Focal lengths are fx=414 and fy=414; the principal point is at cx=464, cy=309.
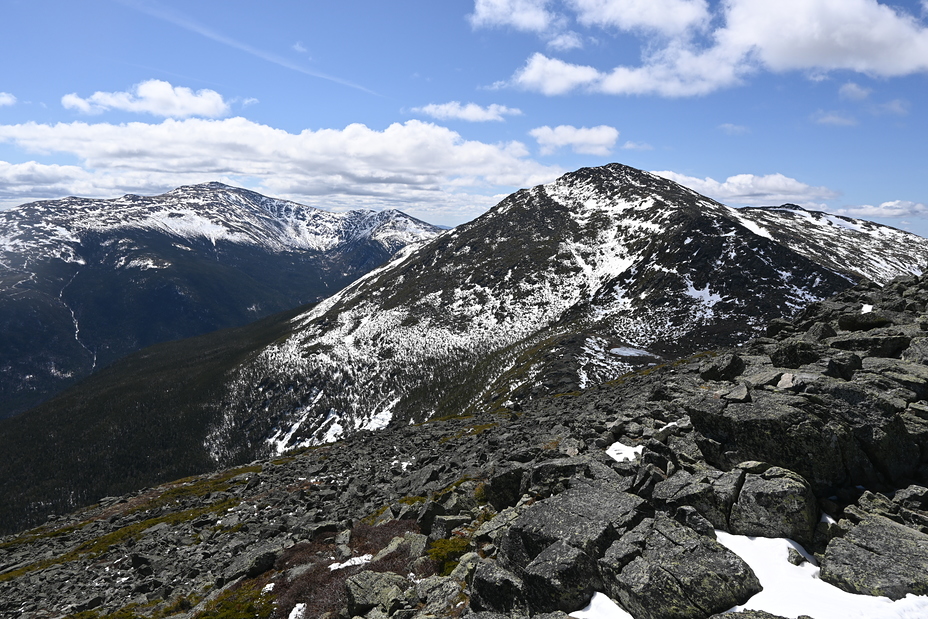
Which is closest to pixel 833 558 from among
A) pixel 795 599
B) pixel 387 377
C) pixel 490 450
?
pixel 795 599

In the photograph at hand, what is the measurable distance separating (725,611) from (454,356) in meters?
186

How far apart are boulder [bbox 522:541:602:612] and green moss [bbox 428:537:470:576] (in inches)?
218

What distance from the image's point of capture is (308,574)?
21.3 meters

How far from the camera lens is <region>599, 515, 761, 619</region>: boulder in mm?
10766

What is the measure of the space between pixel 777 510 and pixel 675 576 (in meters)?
4.49

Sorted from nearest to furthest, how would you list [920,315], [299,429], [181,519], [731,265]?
1. [920,315]
2. [181,519]
3. [731,265]
4. [299,429]

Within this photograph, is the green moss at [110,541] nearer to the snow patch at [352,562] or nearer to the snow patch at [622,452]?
the snow patch at [352,562]

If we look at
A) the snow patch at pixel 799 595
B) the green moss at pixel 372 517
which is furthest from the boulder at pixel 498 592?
the green moss at pixel 372 517

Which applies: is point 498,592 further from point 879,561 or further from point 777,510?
point 879,561

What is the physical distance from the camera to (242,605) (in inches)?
779

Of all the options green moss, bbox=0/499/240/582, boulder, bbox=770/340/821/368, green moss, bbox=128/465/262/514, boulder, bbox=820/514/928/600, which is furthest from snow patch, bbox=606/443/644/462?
green moss, bbox=128/465/262/514

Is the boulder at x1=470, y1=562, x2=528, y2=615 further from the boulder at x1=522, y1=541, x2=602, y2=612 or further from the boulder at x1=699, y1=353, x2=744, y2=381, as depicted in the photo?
the boulder at x1=699, y1=353, x2=744, y2=381

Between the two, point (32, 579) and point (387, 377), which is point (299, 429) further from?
point (32, 579)

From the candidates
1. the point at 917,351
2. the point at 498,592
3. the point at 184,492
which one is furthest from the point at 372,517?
Answer: the point at 184,492
